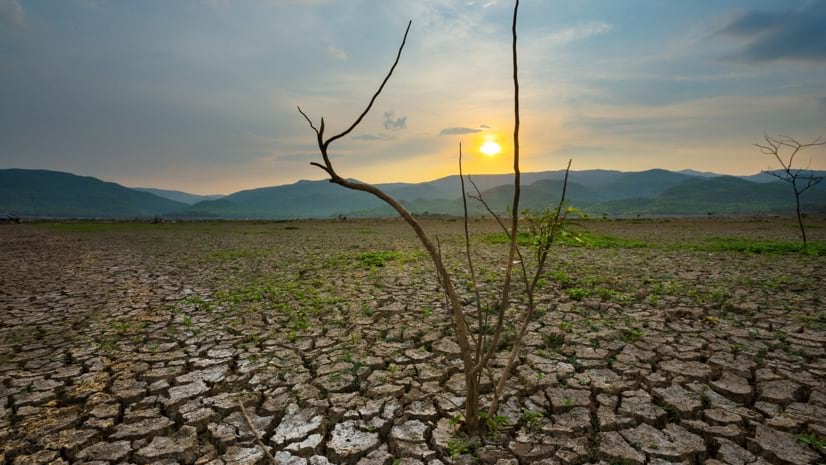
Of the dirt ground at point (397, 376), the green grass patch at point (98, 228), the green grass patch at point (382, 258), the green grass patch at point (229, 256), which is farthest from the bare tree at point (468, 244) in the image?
the green grass patch at point (98, 228)

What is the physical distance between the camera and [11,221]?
38.7m

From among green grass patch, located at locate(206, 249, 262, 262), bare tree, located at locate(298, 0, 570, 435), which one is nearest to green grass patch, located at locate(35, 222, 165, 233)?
green grass patch, located at locate(206, 249, 262, 262)

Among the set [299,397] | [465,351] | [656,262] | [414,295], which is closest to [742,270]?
[656,262]

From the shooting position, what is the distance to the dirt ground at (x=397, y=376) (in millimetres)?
2256

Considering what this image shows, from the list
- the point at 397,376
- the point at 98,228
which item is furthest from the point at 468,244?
the point at 98,228

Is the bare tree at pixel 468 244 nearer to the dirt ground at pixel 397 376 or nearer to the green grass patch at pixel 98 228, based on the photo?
the dirt ground at pixel 397 376

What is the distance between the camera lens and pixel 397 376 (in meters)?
3.17

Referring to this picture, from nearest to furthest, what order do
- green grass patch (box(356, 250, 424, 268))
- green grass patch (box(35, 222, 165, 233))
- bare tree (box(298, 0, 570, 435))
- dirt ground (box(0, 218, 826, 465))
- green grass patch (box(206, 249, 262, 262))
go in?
bare tree (box(298, 0, 570, 435)) < dirt ground (box(0, 218, 826, 465)) < green grass patch (box(356, 250, 424, 268)) < green grass patch (box(206, 249, 262, 262)) < green grass patch (box(35, 222, 165, 233))

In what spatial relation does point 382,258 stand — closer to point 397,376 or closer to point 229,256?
point 229,256

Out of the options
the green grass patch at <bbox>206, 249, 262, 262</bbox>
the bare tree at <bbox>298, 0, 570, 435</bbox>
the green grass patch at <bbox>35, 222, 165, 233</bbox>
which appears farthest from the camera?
the green grass patch at <bbox>35, 222, 165, 233</bbox>

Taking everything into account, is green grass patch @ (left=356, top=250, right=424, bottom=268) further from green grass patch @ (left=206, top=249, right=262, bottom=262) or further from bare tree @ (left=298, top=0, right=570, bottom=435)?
bare tree @ (left=298, top=0, right=570, bottom=435)

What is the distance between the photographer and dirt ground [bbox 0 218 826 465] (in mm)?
2256

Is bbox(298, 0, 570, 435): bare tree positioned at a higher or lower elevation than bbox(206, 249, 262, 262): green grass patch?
higher

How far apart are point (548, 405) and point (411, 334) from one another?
178cm
